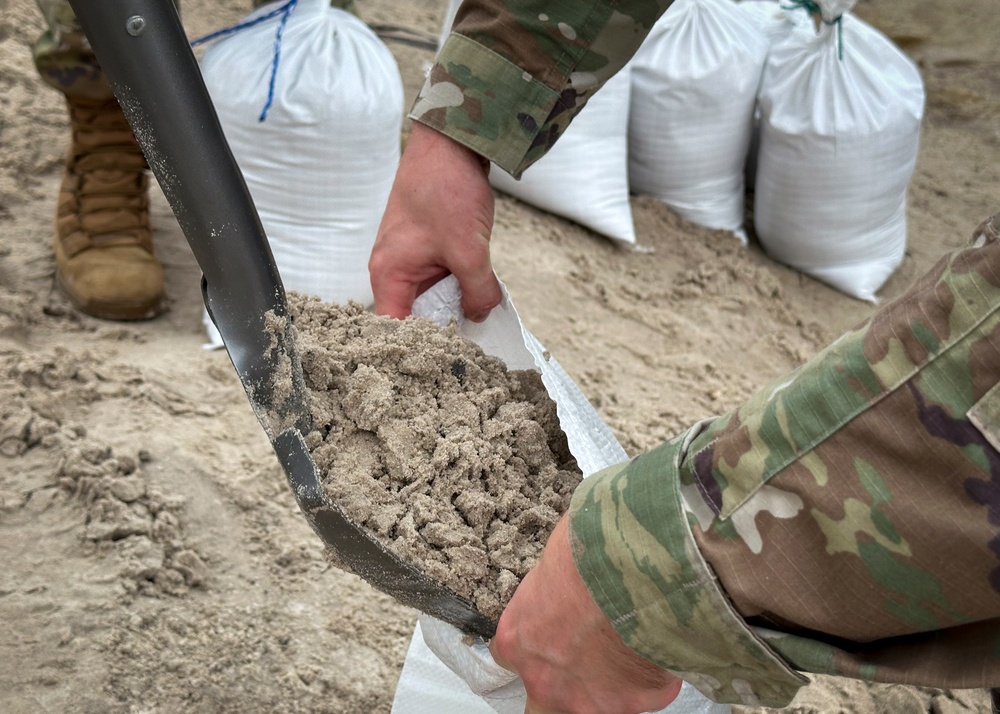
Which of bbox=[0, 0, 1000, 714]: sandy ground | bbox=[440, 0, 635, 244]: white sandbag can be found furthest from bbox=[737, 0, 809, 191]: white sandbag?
bbox=[440, 0, 635, 244]: white sandbag

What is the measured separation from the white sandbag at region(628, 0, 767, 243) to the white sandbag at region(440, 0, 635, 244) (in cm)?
8

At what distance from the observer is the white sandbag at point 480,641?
2.86 ft

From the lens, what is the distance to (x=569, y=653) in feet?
2.10

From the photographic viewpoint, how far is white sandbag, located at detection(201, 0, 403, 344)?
5.44 ft

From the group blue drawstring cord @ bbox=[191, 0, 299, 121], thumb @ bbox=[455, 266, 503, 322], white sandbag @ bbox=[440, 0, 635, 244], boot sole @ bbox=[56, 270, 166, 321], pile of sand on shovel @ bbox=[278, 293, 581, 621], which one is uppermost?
thumb @ bbox=[455, 266, 503, 322]

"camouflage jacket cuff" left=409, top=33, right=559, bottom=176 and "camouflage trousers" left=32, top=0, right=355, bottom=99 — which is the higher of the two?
"camouflage jacket cuff" left=409, top=33, right=559, bottom=176

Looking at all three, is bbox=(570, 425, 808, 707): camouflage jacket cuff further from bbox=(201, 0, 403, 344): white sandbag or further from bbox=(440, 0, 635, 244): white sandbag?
bbox=(440, 0, 635, 244): white sandbag

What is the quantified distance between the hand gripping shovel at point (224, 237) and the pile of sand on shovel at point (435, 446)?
1.0 inches

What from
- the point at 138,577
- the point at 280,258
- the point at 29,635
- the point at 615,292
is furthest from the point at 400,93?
the point at 29,635

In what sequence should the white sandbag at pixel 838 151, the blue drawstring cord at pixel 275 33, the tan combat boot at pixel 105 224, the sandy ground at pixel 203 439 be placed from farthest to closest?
1. the white sandbag at pixel 838 151
2. the tan combat boot at pixel 105 224
3. the blue drawstring cord at pixel 275 33
4. the sandy ground at pixel 203 439

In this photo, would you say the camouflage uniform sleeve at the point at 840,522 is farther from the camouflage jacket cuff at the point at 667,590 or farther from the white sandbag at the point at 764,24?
the white sandbag at the point at 764,24

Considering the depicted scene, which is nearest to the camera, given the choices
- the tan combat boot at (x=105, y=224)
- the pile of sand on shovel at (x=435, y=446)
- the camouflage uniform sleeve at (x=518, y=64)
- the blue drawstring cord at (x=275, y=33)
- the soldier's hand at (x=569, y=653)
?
the soldier's hand at (x=569, y=653)

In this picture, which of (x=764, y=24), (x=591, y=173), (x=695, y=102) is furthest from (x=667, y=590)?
(x=764, y=24)

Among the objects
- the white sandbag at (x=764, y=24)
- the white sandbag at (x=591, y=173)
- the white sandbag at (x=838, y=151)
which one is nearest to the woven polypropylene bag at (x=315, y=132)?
the white sandbag at (x=591, y=173)
